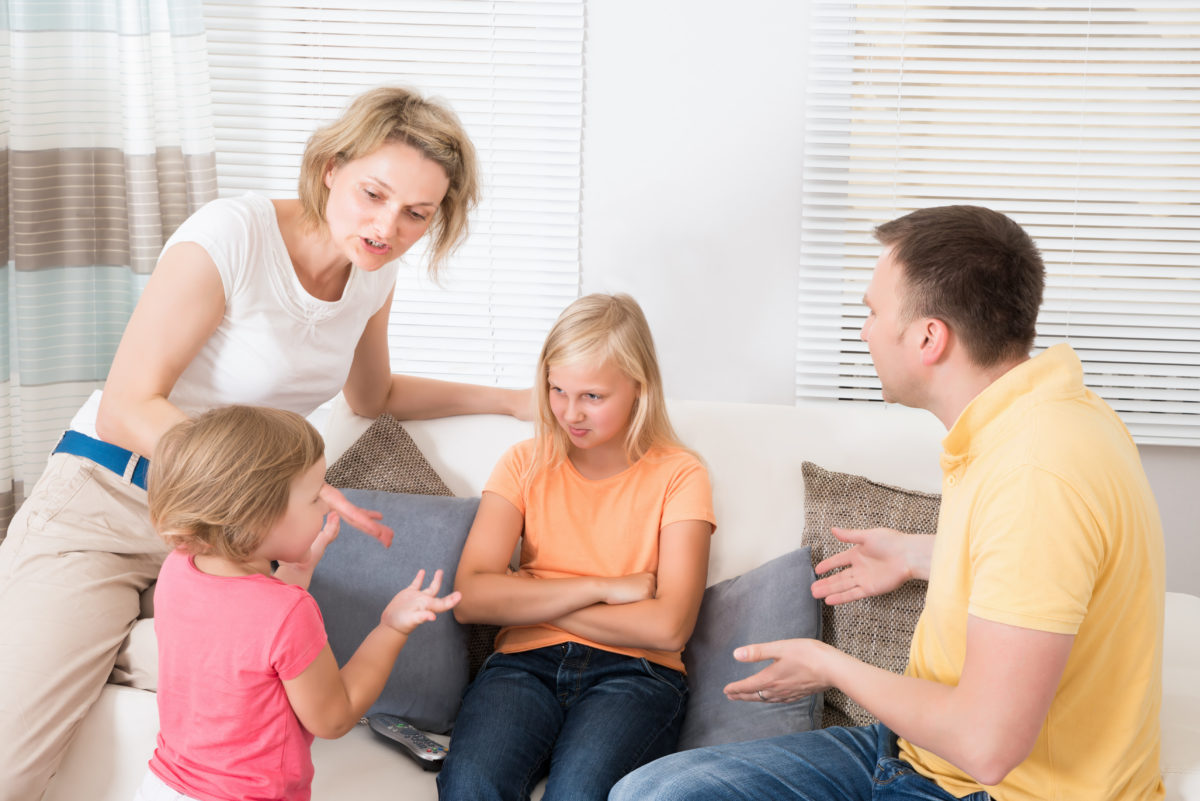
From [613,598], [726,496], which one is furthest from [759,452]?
[613,598]

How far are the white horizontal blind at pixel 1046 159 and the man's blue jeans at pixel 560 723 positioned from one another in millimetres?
1125

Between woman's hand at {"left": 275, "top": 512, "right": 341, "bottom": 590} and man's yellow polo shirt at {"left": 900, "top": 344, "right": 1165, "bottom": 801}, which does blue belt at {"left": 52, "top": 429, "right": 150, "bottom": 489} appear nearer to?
woman's hand at {"left": 275, "top": 512, "right": 341, "bottom": 590}

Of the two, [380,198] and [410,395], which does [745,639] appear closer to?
[410,395]

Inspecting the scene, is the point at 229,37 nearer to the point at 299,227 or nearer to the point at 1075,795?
the point at 299,227

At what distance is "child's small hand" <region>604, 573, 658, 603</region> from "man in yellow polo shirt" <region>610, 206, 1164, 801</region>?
1.12 feet

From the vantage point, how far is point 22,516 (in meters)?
1.76

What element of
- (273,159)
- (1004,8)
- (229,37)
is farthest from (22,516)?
(1004,8)

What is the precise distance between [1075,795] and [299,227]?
1.57m

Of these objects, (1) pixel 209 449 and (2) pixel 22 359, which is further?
(2) pixel 22 359

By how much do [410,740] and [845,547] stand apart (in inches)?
35.1

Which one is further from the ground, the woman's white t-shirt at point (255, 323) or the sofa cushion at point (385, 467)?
the woman's white t-shirt at point (255, 323)

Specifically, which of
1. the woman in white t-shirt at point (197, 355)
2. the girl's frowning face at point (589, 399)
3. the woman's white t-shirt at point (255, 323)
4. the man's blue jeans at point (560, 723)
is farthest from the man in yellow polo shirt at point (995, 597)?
the woman's white t-shirt at point (255, 323)

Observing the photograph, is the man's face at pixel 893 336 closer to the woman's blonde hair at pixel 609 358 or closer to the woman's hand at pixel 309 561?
the woman's blonde hair at pixel 609 358

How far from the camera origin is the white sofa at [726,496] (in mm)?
1598
